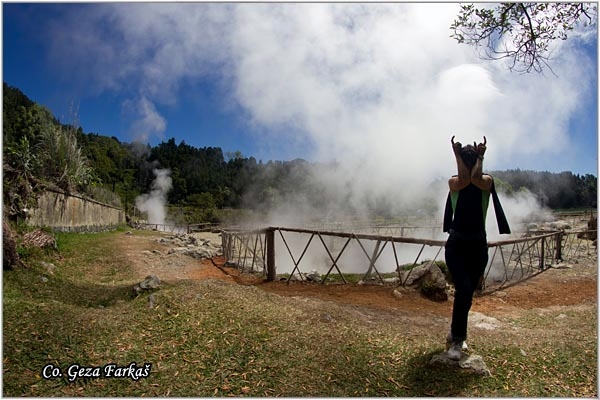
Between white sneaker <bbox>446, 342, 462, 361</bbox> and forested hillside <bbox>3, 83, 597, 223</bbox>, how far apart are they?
9148 millimetres

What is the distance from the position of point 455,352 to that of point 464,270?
82cm

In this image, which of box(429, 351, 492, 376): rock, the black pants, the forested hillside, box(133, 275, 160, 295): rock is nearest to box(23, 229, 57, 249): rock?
the forested hillside

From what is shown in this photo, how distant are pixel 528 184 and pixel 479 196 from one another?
46.7 meters

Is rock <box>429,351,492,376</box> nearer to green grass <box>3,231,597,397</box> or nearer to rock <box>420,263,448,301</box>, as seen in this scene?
green grass <box>3,231,597,397</box>

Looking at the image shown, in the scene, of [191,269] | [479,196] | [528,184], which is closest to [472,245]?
[479,196]

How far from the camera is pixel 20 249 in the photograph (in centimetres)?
674

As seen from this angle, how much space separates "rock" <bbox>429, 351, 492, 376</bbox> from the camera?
3326 mm

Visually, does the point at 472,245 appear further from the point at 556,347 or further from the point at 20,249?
the point at 20,249

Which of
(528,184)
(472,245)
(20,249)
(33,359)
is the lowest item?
(33,359)

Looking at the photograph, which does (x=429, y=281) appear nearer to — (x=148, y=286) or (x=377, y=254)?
(x=377, y=254)

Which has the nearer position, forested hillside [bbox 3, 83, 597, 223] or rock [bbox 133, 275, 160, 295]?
rock [bbox 133, 275, 160, 295]

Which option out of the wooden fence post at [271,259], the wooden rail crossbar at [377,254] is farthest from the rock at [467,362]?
the wooden fence post at [271,259]

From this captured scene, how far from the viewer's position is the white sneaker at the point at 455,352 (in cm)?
342

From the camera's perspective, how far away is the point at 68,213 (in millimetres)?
12969
